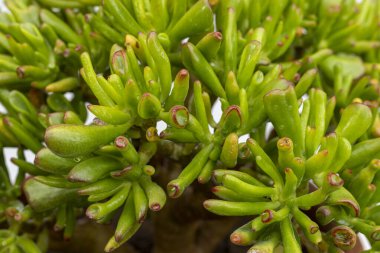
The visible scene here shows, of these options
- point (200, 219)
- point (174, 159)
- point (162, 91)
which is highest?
point (162, 91)

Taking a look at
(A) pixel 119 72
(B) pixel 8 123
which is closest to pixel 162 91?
(A) pixel 119 72

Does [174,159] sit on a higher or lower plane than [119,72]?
lower

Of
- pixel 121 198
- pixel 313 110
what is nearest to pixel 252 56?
pixel 313 110

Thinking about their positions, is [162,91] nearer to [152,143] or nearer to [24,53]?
[152,143]

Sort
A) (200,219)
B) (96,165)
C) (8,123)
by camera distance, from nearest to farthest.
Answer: (96,165) < (8,123) < (200,219)

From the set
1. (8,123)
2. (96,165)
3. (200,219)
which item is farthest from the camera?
(200,219)

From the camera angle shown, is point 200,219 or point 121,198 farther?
point 200,219

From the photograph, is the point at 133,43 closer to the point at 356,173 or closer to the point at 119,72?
the point at 119,72
